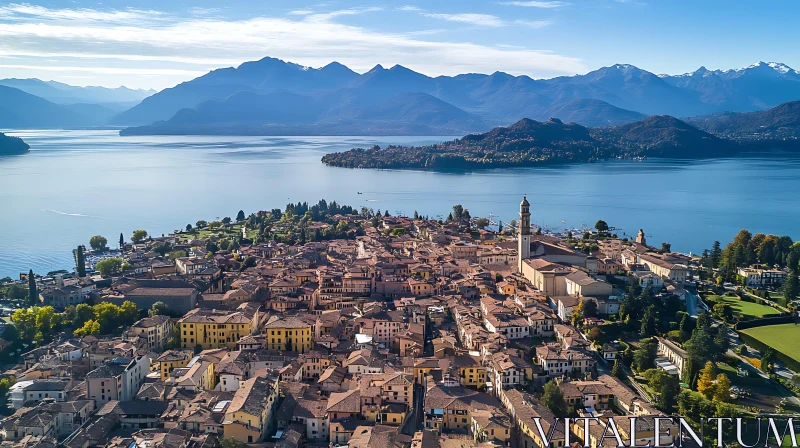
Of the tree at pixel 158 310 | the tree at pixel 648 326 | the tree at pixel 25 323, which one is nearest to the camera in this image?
the tree at pixel 648 326

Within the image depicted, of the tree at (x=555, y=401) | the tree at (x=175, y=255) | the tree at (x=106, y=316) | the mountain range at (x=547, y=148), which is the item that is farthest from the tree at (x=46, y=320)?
the mountain range at (x=547, y=148)

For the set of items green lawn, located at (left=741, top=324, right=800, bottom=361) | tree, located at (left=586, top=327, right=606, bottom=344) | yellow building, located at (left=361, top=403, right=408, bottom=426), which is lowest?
yellow building, located at (left=361, top=403, right=408, bottom=426)

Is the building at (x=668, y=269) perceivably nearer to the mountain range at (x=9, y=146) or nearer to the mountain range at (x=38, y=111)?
the mountain range at (x=9, y=146)

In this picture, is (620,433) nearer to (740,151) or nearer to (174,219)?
(174,219)

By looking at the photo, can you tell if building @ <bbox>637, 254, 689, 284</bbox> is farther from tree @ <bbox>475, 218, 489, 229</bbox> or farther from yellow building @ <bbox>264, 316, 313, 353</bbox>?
yellow building @ <bbox>264, 316, 313, 353</bbox>

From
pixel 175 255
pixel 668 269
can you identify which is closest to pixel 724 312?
pixel 668 269

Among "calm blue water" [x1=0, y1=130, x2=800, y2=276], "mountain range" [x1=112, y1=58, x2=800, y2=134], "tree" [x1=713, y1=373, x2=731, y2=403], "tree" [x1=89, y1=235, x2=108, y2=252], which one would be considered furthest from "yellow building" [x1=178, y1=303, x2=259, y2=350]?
"mountain range" [x1=112, y1=58, x2=800, y2=134]
